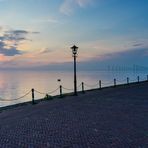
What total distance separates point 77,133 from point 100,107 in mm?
6672

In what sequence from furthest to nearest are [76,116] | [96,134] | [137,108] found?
[137,108]
[76,116]
[96,134]

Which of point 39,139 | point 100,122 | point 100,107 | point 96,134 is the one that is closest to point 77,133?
point 96,134

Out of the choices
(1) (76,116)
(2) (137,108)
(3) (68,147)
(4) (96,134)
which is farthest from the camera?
(2) (137,108)

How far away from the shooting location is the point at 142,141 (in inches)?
379

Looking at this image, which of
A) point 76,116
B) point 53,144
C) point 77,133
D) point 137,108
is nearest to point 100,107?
point 137,108

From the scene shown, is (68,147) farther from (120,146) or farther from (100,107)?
(100,107)

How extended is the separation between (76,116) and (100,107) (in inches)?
131

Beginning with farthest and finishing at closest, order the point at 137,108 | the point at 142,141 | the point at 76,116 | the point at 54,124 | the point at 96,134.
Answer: the point at 137,108
the point at 76,116
the point at 54,124
the point at 96,134
the point at 142,141

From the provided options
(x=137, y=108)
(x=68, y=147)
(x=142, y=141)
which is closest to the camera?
(x=68, y=147)

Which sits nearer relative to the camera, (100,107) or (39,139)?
(39,139)

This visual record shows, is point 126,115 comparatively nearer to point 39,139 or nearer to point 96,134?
point 96,134

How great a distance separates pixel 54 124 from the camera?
1229cm

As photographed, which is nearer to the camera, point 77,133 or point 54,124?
point 77,133

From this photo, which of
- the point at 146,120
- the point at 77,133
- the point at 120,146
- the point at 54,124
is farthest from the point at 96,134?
the point at 146,120
